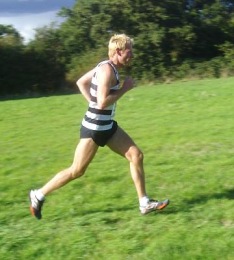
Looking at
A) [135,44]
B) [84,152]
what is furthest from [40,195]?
[135,44]

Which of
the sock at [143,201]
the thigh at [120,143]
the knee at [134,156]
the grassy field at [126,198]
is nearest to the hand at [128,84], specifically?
the thigh at [120,143]

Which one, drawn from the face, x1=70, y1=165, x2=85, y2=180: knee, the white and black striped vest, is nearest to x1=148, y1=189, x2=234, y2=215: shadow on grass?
x1=70, y1=165, x2=85, y2=180: knee

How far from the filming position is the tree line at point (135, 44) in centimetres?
3678

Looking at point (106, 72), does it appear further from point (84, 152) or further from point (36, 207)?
point (36, 207)

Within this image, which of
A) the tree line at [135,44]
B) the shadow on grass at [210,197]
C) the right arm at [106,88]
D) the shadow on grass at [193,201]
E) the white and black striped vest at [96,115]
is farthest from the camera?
the tree line at [135,44]

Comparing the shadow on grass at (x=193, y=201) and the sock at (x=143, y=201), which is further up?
the sock at (x=143, y=201)

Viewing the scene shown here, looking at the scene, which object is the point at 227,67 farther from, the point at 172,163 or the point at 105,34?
the point at 172,163

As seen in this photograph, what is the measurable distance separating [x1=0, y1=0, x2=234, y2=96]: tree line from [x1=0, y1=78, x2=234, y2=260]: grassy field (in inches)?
974

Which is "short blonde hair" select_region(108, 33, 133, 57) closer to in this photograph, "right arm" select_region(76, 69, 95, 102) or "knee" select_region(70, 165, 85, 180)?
"right arm" select_region(76, 69, 95, 102)

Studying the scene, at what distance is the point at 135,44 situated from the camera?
37312mm

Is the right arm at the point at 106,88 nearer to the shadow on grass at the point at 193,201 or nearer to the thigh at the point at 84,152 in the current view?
the thigh at the point at 84,152

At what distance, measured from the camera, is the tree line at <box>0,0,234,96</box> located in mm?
36781

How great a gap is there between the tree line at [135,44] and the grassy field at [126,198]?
2474cm

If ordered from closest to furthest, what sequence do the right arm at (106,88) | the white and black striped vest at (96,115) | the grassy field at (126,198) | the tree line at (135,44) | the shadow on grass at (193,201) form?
1. the grassy field at (126,198)
2. the right arm at (106,88)
3. the white and black striped vest at (96,115)
4. the shadow on grass at (193,201)
5. the tree line at (135,44)
